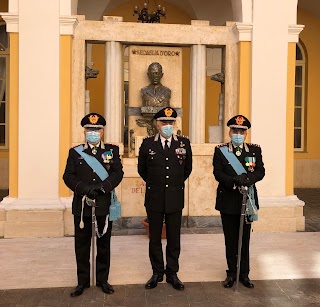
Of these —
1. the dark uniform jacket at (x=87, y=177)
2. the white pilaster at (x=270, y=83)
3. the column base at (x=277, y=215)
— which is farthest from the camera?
the white pilaster at (x=270, y=83)

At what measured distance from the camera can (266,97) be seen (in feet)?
22.0

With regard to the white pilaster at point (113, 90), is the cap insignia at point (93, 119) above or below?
below

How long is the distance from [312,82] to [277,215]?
6742 millimetres

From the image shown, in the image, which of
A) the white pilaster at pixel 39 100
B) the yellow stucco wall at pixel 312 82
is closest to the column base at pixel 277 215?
the white pilaster at pixel 39 100

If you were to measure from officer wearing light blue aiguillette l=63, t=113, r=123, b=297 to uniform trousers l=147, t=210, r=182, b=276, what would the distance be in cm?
41

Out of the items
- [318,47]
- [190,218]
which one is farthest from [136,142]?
[318,47]

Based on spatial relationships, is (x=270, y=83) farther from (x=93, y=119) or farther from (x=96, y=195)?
(x=96, y=195)

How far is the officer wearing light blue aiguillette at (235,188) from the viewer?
4168mm

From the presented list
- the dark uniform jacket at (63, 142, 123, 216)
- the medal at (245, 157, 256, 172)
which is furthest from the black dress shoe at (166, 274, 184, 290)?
the medal at (245, 157, 256, 172)

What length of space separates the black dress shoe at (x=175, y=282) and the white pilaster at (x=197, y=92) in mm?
3175

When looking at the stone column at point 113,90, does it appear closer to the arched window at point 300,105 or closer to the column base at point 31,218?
the column base at point 31,218

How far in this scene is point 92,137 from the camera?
399cm

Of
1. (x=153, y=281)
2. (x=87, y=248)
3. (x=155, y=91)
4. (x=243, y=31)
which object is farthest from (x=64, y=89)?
(x=153, y=281)

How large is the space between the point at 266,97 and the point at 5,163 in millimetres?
7291
